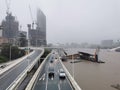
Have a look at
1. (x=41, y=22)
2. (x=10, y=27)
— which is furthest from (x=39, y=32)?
(x=10, y=27)

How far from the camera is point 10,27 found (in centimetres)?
12069

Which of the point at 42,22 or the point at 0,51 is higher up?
Answer: the point at 42,22

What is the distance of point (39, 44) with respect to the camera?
123m

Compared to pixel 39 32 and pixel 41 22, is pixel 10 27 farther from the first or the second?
pixel 41 22

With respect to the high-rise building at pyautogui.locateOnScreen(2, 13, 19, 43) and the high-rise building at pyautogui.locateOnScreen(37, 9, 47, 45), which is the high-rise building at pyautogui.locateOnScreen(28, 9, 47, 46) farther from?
the high-rise building at pyautogui.locateOnScreen(2, 13, 19, 43)

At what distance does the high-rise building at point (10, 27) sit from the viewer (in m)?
115

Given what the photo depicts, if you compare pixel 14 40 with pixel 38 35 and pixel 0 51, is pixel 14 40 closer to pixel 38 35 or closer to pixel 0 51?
pixel 38 35

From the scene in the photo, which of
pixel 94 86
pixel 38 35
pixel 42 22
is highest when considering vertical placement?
pixel 42 22

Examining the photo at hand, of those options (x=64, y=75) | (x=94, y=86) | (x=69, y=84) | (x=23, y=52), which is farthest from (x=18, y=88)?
(x=23, y=52)

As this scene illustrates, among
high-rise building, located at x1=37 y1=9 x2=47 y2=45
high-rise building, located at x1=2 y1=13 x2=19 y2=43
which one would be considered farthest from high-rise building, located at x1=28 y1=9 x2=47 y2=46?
high-rise building, located at x1=2 y1=13 x2=19 y2=43

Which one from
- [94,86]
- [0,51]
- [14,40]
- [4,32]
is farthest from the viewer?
[4,32]

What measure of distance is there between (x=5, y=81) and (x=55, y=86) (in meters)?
5.12

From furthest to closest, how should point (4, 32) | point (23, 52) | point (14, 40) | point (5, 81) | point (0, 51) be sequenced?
point (4, 32) < point (14, 40) < point (23, 52) < point (0, 51) < point (5, 81)

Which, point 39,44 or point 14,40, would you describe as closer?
point 14,40
